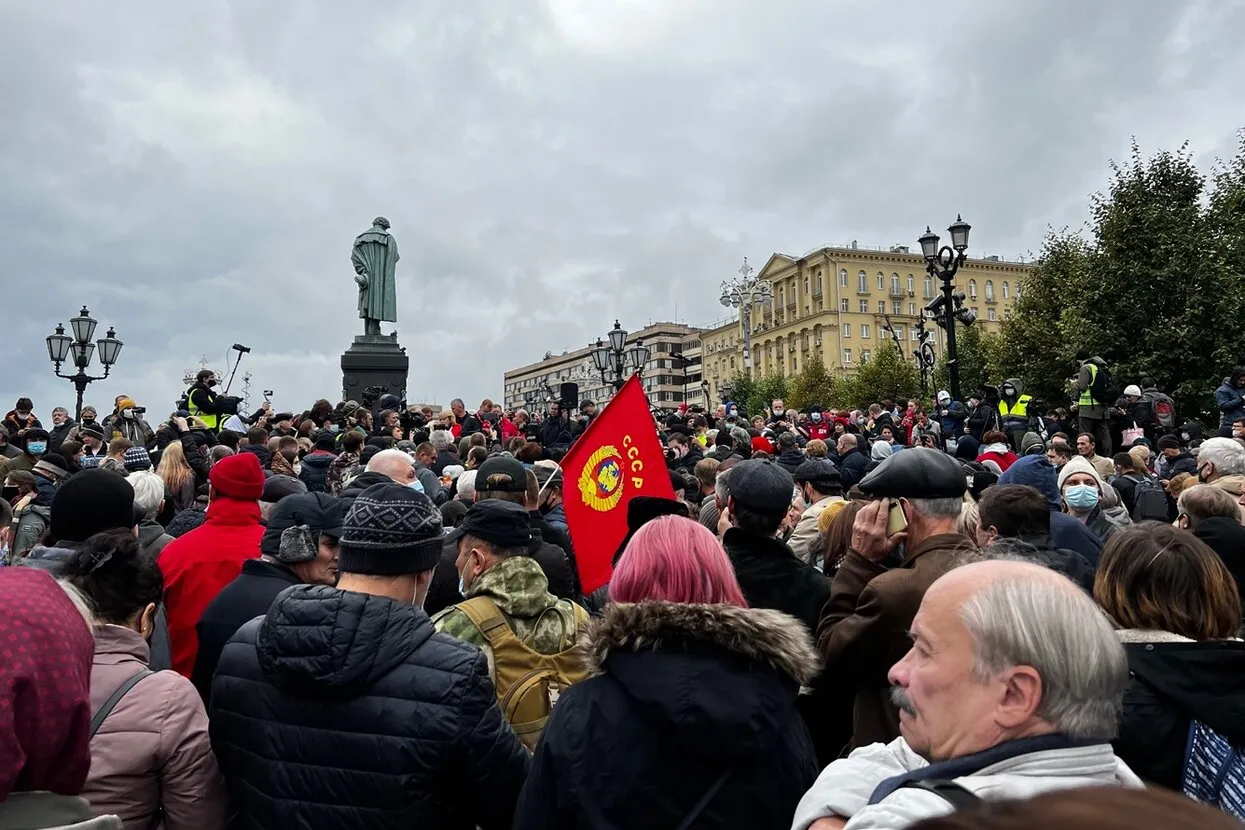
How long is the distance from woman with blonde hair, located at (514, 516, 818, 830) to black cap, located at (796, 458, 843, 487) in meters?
4.02

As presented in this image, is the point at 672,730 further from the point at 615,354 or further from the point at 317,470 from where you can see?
the point at 615,354

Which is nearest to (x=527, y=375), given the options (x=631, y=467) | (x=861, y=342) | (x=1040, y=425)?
(x=861, y=342)

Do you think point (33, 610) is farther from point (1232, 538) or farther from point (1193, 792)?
point (1232, 538)

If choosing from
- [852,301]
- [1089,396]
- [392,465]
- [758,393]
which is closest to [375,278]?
[1089,396]

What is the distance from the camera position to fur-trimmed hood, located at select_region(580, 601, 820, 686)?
230 centimetres

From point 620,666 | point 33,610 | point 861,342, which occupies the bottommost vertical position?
point 620,666

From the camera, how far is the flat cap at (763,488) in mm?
3863

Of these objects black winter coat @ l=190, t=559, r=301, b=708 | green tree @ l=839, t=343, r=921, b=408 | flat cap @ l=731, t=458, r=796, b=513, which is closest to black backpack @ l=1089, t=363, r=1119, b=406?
flat cap @ l=731, t=458, r=796, b=513

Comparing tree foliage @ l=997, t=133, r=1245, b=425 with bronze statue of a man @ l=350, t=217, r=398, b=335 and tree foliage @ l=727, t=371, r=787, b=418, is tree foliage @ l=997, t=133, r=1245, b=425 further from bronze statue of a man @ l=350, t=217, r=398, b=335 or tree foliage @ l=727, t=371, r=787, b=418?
tree foliage @ l=727, t=371, r=787, b=418

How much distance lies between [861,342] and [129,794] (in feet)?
356

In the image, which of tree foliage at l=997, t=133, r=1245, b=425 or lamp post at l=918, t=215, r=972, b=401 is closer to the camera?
lamp post at l=918, t=215, r=972, b=401

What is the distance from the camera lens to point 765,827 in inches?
91.4

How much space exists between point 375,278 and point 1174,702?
23.6 metres

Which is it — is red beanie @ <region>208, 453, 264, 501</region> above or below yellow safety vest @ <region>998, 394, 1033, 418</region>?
below
